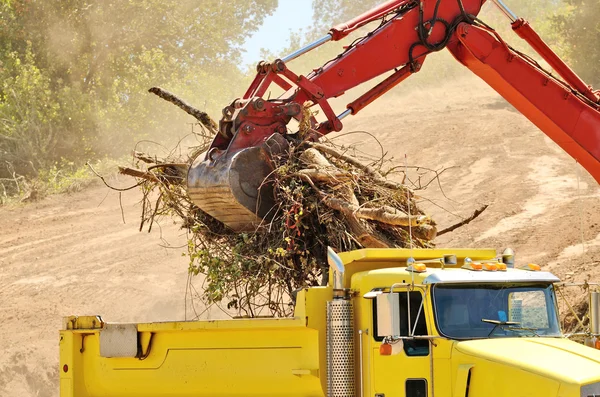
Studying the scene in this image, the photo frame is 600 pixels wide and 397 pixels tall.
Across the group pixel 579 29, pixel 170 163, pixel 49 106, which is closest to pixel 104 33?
pixel 49 106

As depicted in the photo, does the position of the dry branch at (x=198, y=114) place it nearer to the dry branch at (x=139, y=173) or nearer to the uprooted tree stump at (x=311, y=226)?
the dry branch at (x=139, y=173)

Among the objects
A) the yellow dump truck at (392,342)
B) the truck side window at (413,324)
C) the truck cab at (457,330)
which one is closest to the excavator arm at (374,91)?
the yellow dump truck at (392,342)

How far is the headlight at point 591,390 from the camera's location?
666 cm

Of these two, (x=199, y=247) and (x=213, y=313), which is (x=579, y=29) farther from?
(x=199, y=247)

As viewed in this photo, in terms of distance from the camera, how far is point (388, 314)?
752cm

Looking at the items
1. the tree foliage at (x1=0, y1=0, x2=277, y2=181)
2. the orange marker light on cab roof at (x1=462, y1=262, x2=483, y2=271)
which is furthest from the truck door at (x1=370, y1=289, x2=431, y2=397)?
the tree foliage at (x1=0, y1=0, x2=277, y2=181)

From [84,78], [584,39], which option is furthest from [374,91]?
[84,78]

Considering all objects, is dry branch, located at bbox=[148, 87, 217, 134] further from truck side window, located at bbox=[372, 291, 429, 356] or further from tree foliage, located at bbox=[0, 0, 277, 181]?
tree foliage, located at bbox=[0, 0, 277, 181]

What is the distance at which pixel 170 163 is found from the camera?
42.9ft

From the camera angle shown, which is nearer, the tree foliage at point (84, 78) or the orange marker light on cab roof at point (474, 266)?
the orange marker light on cab roof at point (474, 266)

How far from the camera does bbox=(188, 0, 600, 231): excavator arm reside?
11547 mm

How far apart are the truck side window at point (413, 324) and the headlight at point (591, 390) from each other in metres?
1.41

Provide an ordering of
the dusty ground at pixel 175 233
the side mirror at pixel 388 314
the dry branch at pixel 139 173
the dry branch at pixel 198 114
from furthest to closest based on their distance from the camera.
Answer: the dusty ground at pixel 175 233, the dry branch at pixel 198 114, the dry branch at pixel 139 173, the side mirror at pixel 388 314

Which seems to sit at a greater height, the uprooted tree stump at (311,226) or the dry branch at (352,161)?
the dry branch at (352,161)
